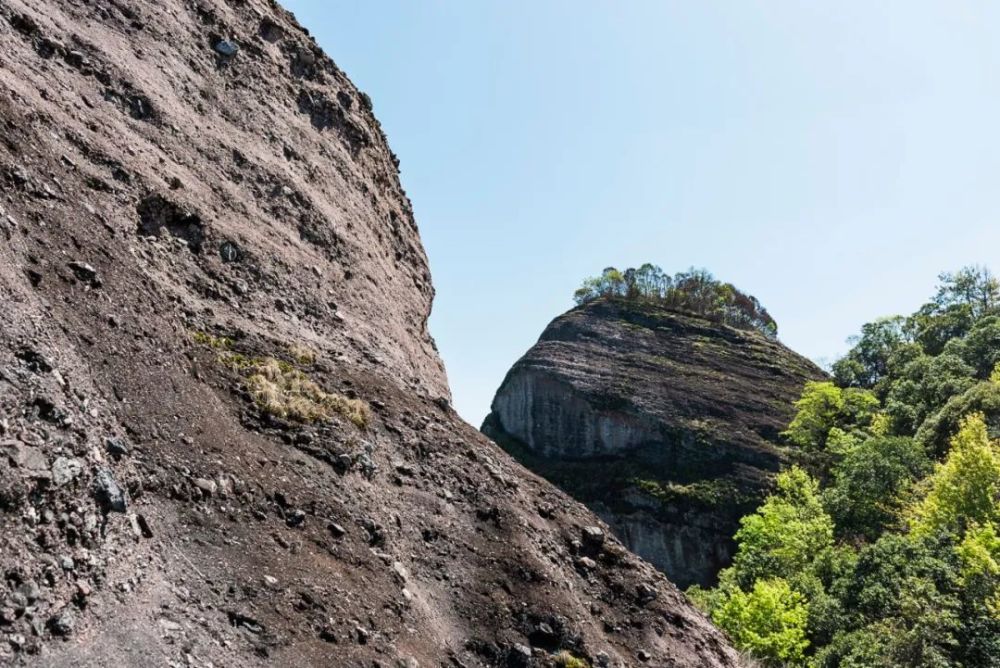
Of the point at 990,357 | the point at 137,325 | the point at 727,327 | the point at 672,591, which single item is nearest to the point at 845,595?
the point at 672,591

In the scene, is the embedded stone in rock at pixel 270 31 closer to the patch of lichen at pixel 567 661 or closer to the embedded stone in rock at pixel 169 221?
the embedded stone in rock at pixel 169 221

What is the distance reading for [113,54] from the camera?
2044 cm

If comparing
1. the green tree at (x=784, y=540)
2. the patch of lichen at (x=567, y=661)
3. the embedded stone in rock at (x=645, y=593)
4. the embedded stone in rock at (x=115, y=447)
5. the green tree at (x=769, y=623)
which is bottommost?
the patch of lichen at (x=567, y=661)

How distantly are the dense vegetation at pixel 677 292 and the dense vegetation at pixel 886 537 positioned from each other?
28.0 meters

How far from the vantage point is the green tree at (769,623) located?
3366 centimetres

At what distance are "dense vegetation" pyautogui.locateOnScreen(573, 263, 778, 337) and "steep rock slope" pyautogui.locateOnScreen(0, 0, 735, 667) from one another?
8118 centimetres

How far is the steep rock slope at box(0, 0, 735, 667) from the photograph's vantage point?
9.82 metres

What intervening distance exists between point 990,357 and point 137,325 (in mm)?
73003

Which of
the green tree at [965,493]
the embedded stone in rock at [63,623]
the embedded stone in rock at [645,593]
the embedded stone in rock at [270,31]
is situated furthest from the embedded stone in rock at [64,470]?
the green tree at [965,493]

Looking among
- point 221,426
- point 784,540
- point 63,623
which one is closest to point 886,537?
point 784,540

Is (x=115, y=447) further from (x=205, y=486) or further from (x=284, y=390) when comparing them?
(x=284, y=390)

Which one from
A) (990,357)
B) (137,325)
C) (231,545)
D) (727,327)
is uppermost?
(727,327)

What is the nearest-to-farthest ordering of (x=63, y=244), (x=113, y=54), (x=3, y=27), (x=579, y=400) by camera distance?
1. (x=63, y=244)
2. (x=3, y=27)
3. (x=113, y=54)
4. (x=579, y=400)

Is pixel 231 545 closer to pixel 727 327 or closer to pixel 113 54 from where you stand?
pixel 113 54
